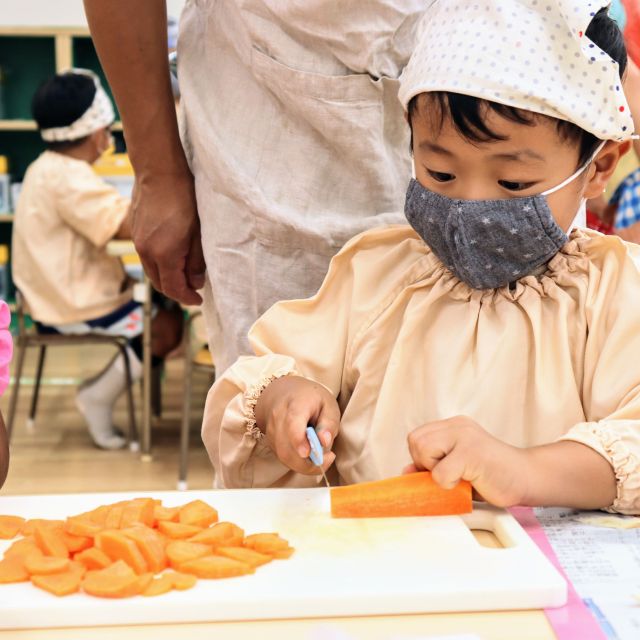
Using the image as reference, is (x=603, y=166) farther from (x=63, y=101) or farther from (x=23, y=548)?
(x=63, y=101)

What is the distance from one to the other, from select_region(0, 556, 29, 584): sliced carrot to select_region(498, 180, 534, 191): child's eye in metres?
0.69

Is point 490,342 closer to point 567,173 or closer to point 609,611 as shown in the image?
point 567,173

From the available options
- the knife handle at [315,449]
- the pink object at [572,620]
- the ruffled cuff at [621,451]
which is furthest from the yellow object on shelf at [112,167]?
the pink object at [572,620]

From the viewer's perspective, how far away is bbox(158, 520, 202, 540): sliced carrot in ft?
3.33

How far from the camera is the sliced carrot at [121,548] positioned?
933mm

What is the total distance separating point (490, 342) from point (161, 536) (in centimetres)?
54

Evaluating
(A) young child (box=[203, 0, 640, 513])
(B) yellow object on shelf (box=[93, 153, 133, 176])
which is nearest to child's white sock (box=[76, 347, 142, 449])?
(B) yellow object on shelf (box=[93, 153, 133, 176])

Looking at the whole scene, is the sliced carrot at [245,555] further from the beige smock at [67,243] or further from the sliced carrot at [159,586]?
the beige smock at [67,243]

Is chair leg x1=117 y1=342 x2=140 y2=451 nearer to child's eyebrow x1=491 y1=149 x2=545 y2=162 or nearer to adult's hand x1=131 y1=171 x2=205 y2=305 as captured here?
adult's hand x1=131 y1=171 x2=205 y2=305

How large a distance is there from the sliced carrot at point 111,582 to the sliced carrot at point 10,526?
16 cm

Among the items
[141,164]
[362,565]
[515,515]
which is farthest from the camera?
[141,164]

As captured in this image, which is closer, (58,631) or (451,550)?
(58,631)

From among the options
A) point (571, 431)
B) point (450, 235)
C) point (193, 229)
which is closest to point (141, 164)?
point (193, 229)

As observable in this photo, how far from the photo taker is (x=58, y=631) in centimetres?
88
